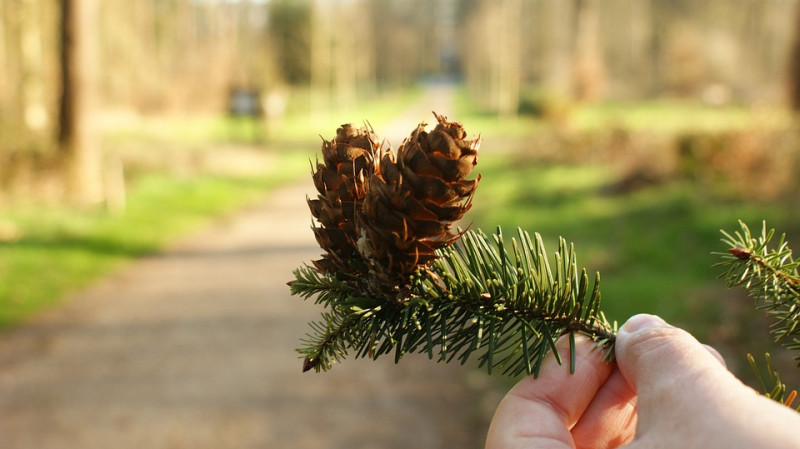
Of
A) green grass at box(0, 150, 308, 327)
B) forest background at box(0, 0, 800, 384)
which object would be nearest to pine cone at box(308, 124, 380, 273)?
forest background at box(0, 0, 800, 384)

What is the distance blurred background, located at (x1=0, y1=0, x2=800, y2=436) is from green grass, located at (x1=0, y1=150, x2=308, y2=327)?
0.05 m

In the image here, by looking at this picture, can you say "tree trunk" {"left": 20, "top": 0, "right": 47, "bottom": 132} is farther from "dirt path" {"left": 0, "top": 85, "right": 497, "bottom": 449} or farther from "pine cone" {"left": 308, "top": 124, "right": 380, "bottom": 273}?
"pine cone" {"left": 308, "top": 124, "right": 380, "bottom": 273}

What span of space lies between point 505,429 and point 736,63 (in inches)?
2459

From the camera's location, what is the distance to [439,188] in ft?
3.18

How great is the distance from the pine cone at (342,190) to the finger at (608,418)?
54 centimetres

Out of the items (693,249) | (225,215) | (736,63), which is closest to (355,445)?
(693,249)

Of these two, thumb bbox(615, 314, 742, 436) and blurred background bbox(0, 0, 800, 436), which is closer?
thumb bbox(615, 314, 742, 436)

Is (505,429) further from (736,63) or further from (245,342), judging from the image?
(736,63)

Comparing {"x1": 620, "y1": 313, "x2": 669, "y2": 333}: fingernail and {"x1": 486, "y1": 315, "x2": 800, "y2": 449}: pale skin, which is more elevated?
{"x1": 620, "y1": 313, "x2": 669, "y2": 333}: fingernail

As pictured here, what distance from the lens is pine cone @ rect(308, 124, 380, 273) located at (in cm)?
105

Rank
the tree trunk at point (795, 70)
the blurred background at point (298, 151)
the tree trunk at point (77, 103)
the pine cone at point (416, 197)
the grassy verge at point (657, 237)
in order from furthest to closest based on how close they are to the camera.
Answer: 1. the tree trunk at point (795, 70)
2. the tree trunk at point (77, 103)
3. the blurred background at point (298, 151)
4. the grassy verge at point (657, 237)
5. the pine cone at point (416, 197)

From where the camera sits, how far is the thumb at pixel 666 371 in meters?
0.93

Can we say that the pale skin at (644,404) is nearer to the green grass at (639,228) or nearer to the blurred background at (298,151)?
the blurred background at (298,151)

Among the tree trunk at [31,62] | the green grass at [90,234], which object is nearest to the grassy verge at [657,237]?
the green grass at [90,234]
